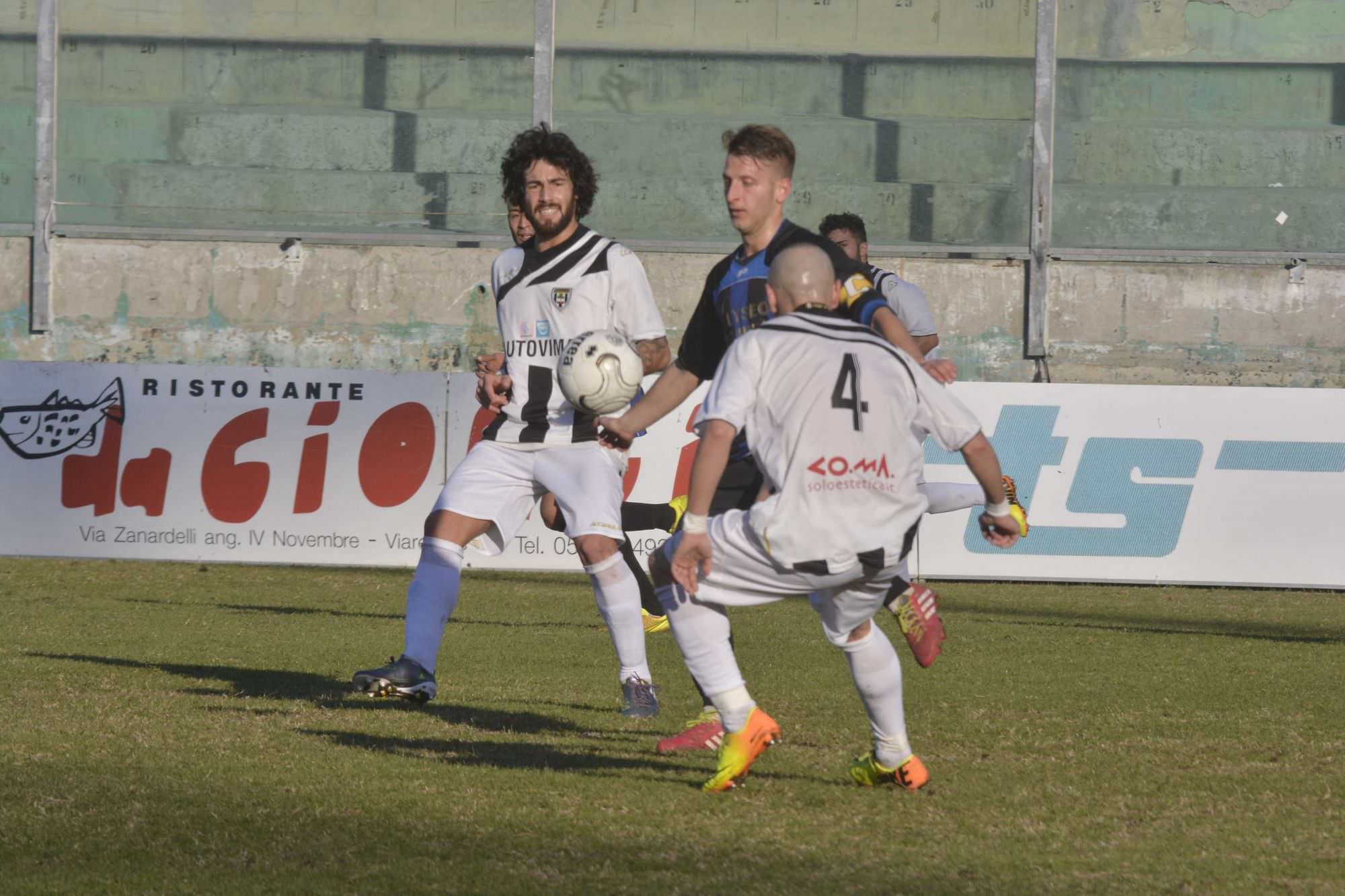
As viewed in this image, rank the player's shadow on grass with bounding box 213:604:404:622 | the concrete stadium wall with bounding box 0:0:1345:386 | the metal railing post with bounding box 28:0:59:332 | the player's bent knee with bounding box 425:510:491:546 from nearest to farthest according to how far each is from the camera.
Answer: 1. the player's bent knee with bounding box 425:510:491:546
2. the player's shadow on grass with bounding box 213:604:404:622
3. the metal railing post with bounding box 28:0:59:332
4. the concrete stadium wall with bounding box 0:0:1345:386

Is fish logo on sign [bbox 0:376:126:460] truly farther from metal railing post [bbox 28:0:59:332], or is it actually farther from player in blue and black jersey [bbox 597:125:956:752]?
player in blue and black jersey [bbox 597:125:956:752]

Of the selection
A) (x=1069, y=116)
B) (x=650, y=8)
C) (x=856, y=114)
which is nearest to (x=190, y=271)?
(x=650, y=8)

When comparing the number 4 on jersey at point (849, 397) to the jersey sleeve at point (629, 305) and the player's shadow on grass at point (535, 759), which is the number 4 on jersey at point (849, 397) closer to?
the player's shadow on grass at point (535, 759)

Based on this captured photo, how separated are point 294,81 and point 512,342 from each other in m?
17.7

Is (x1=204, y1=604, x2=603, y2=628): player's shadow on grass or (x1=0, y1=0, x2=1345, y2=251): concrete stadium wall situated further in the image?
(x1=0, y1=0, x2=1345, y2=251): concrete stadium wall

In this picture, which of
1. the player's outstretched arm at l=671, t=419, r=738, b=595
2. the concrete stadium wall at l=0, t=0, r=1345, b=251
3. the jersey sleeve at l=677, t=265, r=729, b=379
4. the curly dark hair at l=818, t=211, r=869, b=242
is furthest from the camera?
the concrete stadium wall at l=0, t=0, r=1345, b=251

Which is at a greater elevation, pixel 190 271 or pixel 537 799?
pixel 190 271

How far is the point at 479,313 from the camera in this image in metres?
21.6

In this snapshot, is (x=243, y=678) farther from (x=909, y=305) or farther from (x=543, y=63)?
(x=543, y=63)

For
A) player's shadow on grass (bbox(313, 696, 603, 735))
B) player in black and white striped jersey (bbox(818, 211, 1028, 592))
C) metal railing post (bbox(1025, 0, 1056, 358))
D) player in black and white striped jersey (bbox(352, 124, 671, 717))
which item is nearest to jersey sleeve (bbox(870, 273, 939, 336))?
Result: player in black and white striped jersey (bbox(818, 211, 1028, 592))

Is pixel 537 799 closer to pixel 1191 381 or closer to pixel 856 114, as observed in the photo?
pixel 1191 381

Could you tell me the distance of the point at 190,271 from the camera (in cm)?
2153

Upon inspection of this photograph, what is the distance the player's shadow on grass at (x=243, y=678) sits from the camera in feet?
23.6

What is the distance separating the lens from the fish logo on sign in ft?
48.1
